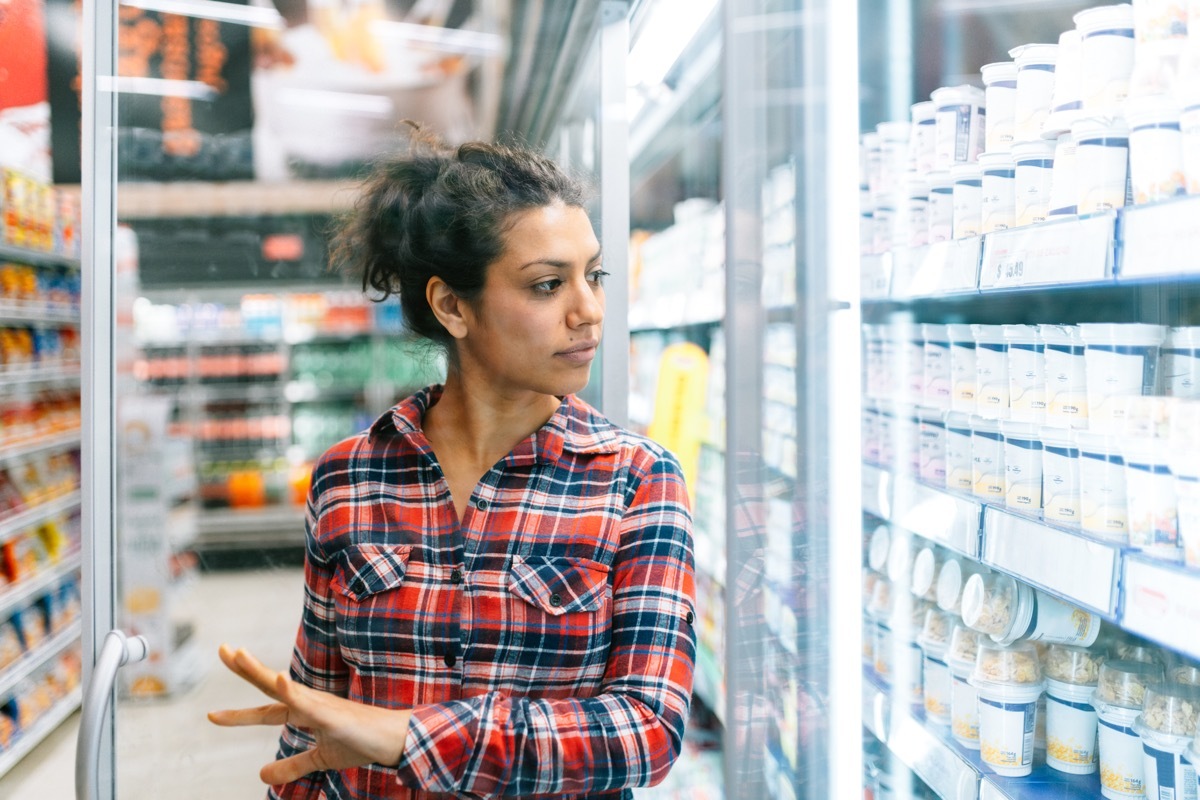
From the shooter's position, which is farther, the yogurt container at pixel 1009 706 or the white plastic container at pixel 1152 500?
the yogurt container at pixel 1009 706

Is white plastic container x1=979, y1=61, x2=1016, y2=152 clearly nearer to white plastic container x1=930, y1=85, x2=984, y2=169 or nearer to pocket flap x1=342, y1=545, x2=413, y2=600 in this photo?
white plastic container x1=930, y1=85, x2=984, y2=169

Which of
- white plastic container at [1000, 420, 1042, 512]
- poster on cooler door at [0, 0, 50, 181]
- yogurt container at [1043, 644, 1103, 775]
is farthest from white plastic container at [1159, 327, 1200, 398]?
poster on cooler door at [0, 0, 50, 181]

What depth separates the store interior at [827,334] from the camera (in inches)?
41.9

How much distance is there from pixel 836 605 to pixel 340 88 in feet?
4.93

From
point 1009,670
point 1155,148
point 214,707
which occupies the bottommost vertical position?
point 214,707

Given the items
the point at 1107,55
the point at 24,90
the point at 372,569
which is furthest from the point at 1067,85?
the point at 24,90

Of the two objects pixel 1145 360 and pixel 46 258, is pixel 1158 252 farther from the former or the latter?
pixel 46 258

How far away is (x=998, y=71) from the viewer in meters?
1.31

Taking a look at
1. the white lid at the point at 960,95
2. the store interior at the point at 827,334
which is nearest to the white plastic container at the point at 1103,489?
the store interior at the point at 827,334

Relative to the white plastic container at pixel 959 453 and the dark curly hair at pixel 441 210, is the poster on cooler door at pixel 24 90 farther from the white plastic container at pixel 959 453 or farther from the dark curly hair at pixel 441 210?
the white plastic container at pixel 959 453

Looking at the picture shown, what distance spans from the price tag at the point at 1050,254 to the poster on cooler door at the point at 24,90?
2.66m

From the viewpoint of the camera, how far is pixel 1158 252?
900mm

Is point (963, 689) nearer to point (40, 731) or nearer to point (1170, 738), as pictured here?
point (1170, 738)

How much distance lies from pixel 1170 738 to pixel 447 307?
1.03 m
